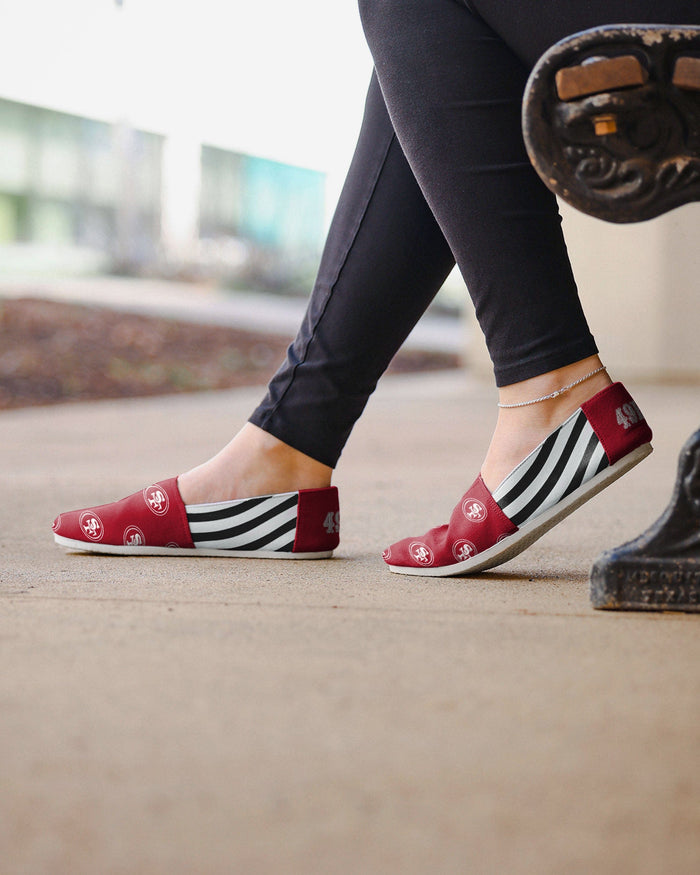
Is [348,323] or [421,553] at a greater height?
[348,323]

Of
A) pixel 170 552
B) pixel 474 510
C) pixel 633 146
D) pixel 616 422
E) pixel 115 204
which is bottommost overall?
pixel 170 552

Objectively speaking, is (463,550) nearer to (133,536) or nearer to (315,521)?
(315,521)

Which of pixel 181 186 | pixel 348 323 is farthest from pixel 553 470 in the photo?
pixel 181 186

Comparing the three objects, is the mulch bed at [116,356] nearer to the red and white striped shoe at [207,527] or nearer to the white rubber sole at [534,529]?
the red and white striped shoe at [207,527]

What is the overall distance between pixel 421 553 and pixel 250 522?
0.83 ft

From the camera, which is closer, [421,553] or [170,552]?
[421,553]

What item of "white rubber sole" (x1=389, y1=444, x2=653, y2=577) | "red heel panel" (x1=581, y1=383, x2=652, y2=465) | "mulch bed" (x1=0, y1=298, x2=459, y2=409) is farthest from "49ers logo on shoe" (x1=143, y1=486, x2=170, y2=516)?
"mulch bed" (x1=0, y1=298, x2=459, y2=409)

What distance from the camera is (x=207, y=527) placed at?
131cm

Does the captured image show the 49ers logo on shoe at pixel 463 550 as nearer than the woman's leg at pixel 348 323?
Answer: Yes

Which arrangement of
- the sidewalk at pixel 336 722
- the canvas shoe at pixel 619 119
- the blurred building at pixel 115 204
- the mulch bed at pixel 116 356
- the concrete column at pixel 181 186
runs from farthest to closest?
1. the concrete column at pixel 181 186
2. the blurred building at pixel 115 204
3. the mulch bed at pixel 116 356
4. the canvas shoe at pixel 619 119
5. the sidewalk at pixel 336 722

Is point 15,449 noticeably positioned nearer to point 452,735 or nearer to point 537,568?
point 537,568

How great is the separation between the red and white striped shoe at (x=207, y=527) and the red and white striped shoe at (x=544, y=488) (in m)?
0.20

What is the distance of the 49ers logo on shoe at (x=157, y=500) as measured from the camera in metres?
1.31

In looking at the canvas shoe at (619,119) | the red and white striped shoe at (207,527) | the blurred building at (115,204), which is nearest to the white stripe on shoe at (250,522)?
the red and white striped shoe at (207,527)
